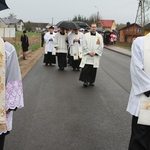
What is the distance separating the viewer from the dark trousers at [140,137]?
364cm

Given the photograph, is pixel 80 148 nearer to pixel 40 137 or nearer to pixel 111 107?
pixel 40 137

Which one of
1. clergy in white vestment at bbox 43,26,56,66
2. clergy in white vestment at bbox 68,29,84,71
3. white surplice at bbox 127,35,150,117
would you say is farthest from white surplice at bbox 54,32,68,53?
white surplice at bbox 127,35,150,117

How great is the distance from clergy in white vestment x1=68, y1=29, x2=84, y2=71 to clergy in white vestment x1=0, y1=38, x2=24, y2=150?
36.1 ft

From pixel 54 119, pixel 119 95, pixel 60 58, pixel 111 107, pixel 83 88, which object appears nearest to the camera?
pixel 54 119

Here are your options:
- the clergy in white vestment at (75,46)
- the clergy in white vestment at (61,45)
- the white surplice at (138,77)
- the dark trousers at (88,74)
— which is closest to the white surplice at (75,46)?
the clergy in white vestment at (75,46)

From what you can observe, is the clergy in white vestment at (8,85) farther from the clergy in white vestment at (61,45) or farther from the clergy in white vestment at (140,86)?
the clergy in white vestment at (61,45)

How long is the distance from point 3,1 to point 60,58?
1121 cm

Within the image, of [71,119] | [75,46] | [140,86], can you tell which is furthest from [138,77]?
[75,46]

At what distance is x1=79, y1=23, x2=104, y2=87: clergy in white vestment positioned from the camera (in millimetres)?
9797

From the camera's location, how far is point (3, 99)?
3.10 meters

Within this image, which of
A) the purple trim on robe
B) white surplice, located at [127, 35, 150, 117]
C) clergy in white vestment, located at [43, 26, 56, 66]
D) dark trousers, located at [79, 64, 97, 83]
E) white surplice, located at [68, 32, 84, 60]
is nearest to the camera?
the purple trim on robe

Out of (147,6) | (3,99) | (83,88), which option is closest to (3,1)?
(3,99)

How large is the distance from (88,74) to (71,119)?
383 centimetres

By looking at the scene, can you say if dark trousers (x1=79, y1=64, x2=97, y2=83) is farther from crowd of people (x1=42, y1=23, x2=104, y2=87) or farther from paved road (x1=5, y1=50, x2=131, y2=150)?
paved road (x1=5, y1=50, x2=131, y2=150)
